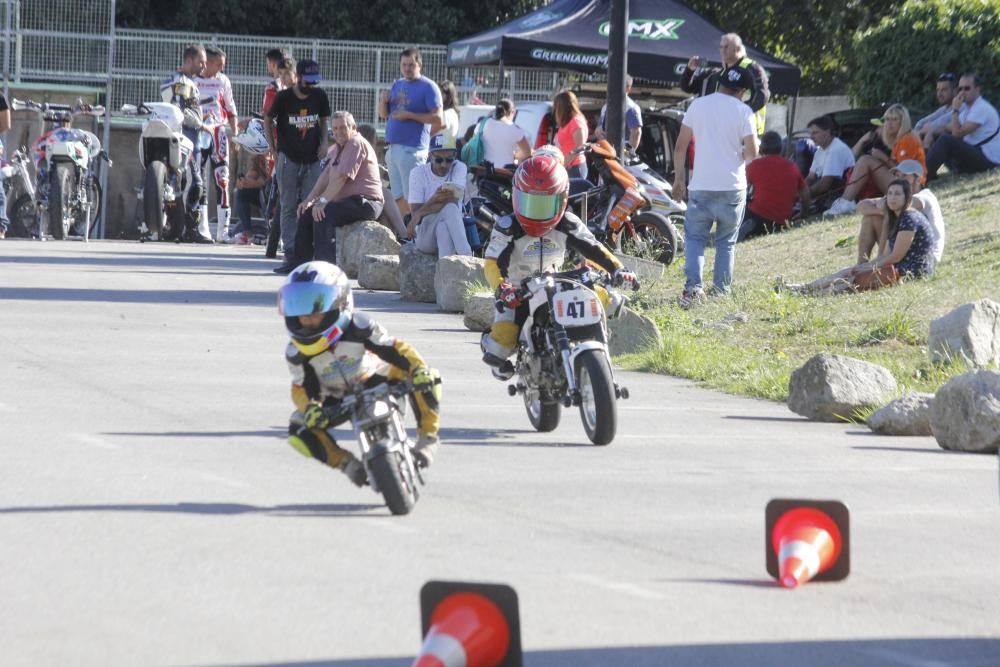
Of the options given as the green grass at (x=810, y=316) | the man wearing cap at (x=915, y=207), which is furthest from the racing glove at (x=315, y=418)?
the man wearing cap at (x=915, y=207)

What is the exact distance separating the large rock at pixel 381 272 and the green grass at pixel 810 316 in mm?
2504

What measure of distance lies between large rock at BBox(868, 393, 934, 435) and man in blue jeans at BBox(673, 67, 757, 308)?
4660mm

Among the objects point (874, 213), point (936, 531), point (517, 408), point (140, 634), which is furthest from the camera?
point (874, 213)

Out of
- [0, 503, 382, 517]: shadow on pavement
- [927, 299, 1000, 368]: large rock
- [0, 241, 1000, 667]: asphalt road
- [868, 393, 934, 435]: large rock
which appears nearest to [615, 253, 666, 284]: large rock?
[0, 241, 1000, 667]: asphalt road

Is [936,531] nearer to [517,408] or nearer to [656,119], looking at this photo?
[517,408]

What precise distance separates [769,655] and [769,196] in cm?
1558

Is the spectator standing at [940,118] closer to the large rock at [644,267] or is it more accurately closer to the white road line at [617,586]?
the large rock at [644,267]

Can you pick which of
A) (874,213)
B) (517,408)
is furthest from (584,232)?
(874,213)

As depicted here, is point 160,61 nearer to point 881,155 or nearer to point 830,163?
point 830,163

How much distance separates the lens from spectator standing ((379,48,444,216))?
61.2 ft

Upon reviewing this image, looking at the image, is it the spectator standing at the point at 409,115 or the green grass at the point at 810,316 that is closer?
the green grass at the point at 810,316

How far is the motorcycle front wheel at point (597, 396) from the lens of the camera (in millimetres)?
8844

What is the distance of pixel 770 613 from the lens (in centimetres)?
552

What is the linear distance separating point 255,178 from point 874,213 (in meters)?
9.47
